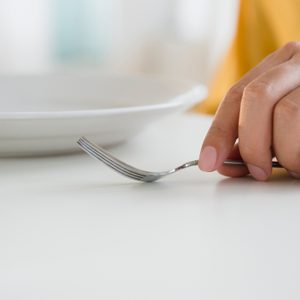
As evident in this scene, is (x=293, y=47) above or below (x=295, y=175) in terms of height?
above

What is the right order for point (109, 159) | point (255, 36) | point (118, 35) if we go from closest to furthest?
point (109, 159), point (255, 36), point (118, 35)

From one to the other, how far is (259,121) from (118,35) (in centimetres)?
326

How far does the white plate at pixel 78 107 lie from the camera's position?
2.32 ft

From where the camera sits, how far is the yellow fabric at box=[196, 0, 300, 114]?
152 cm

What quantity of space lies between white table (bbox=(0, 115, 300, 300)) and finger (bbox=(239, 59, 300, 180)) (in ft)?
0.06

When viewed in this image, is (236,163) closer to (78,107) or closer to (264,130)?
(264,130)

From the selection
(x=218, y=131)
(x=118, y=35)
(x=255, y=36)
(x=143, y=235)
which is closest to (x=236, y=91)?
(x=218, y=131)

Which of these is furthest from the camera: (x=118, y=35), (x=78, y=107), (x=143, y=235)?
(x=118, y=35)

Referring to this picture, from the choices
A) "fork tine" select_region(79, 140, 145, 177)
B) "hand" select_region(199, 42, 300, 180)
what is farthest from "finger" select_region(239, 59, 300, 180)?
"fork tine" select_region(79, 140, 145, 177)

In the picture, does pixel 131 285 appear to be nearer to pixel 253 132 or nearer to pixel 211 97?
pixel 253 132

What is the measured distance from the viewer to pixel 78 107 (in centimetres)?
100

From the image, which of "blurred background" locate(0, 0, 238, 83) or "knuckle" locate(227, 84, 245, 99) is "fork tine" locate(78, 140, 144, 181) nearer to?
"knuckle" locate(227, 84, 245, 99)

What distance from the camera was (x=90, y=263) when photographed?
0.44m

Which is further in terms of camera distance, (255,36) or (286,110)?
(255,36)
